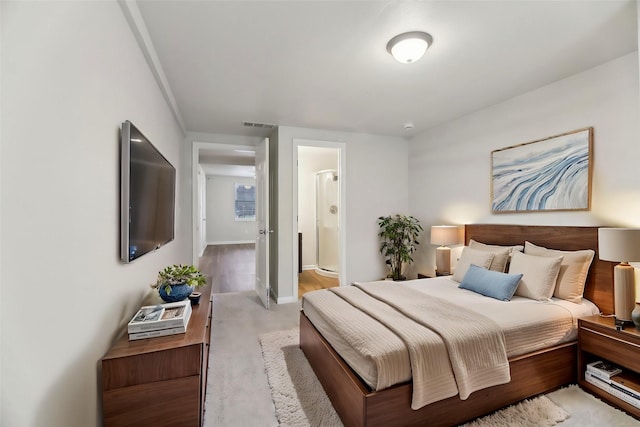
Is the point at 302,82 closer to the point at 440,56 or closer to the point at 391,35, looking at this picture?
the point at 391,35

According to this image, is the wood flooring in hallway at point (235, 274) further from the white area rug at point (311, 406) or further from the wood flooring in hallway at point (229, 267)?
the white area rug at point (311, 406)

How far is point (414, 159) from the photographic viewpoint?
14.9 feet

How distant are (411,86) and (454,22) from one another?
0.94 metres

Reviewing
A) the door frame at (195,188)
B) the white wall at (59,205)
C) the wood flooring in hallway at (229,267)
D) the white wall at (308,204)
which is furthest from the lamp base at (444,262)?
the door frame at (195,188)

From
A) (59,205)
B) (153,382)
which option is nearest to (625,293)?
(153,382)

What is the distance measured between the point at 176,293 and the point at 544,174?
3.35 meters

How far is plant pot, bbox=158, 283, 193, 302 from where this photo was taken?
1.94m

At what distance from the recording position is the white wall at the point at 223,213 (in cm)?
981

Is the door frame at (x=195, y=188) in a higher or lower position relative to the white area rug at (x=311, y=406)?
higher

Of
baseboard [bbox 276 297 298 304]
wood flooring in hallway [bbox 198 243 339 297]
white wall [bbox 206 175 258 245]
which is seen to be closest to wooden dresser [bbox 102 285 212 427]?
wood flooring in hallway [bbox 198 243 339 297]

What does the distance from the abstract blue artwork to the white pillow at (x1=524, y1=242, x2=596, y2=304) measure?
0.43 m

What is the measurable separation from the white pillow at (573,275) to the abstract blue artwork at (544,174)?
0.43 metres

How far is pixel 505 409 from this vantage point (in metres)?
1.81

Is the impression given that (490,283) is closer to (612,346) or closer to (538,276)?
(538,276)
